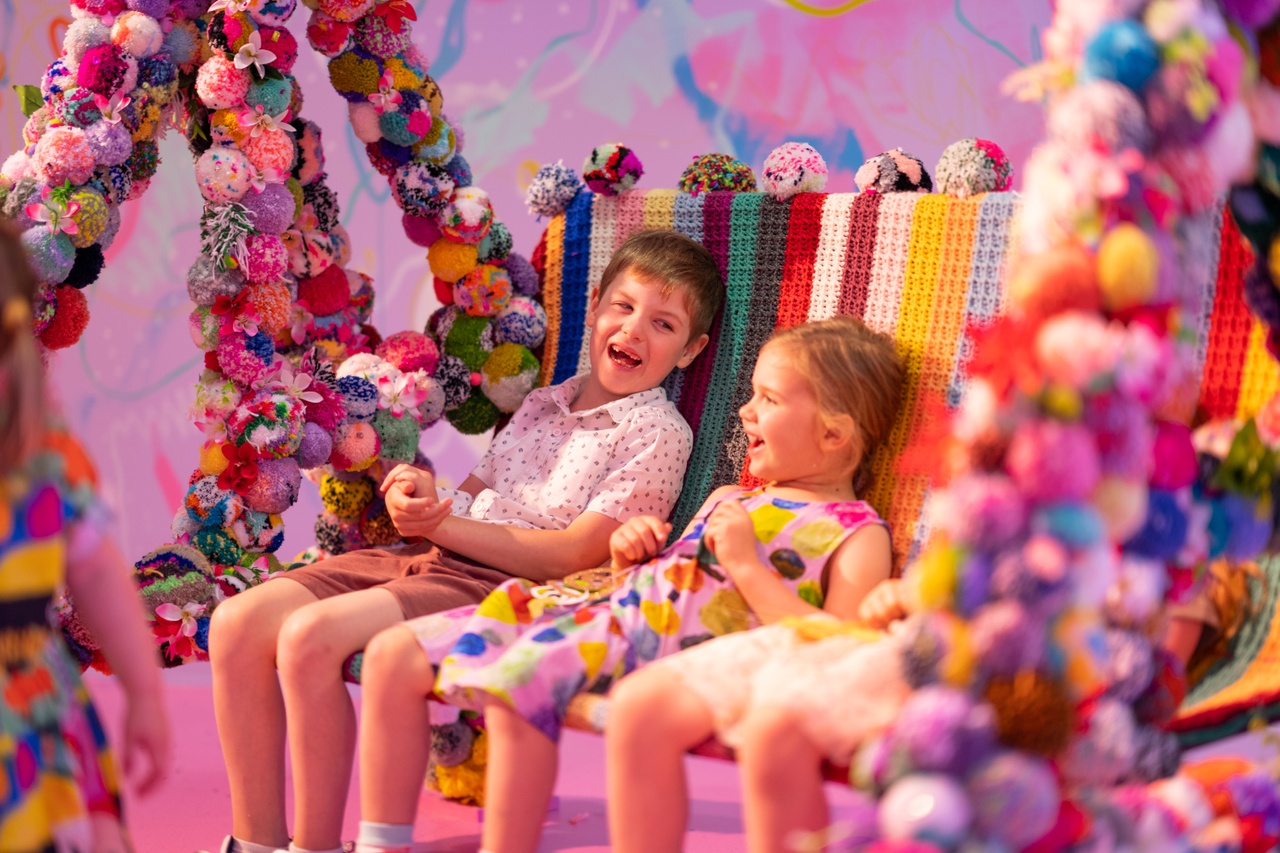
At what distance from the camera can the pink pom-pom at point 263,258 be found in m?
2.28

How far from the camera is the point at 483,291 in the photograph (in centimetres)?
249

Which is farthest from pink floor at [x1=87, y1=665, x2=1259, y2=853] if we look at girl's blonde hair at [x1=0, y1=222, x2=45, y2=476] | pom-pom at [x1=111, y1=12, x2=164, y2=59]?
pom-pom at [x1=111, y1=12, x2=164, y2=59]

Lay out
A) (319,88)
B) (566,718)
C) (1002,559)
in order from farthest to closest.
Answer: (319,88), (566,718), (1002,559)

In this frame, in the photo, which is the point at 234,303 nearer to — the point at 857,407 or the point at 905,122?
the point at 857,407

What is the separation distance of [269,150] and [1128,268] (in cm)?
155

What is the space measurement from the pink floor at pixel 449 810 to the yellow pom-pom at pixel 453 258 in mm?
931

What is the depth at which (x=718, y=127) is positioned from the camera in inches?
149

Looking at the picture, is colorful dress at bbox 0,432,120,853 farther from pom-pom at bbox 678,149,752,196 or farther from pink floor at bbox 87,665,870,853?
pom-pom at bbox 678,149,752,196

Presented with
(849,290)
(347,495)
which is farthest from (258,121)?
(849,290)

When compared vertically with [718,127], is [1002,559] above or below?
below

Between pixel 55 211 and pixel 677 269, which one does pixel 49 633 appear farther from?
pixel 677 269

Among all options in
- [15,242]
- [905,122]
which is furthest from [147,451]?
[15,242]

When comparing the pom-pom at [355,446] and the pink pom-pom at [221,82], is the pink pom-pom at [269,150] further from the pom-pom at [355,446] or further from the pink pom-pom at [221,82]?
the pom-pom at [355,446]

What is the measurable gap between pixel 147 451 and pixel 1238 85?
3.81 metres
